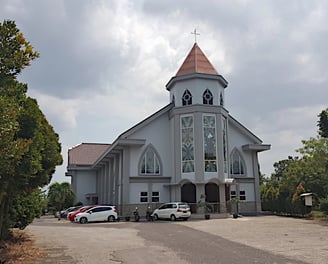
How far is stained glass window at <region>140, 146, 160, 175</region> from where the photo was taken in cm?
3400

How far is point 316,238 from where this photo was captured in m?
15.3

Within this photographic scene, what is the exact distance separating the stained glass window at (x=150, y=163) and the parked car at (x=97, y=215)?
5.31m

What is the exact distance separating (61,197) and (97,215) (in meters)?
20.2

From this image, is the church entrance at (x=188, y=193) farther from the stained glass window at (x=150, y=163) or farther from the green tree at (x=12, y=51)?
the green tree at (x=12, y=51)

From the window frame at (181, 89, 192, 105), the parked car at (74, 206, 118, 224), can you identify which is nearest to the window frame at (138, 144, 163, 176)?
the window frame at (181, 89, 192, 105)

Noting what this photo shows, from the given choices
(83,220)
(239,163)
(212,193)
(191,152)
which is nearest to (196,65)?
(191,152)

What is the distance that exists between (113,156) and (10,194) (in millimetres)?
27493

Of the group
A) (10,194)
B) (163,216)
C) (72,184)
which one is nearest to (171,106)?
(163,216)

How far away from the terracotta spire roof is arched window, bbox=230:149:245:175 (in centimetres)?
787

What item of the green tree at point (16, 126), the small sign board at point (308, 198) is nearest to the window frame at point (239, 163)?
the small sign board at point (308, 198)

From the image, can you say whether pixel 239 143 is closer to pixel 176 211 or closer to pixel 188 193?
pixel 188 193

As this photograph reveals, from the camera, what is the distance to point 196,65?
35000 millimetres

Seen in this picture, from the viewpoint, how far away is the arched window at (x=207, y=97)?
111 ft

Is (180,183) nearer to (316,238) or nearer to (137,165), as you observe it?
(137,165)
